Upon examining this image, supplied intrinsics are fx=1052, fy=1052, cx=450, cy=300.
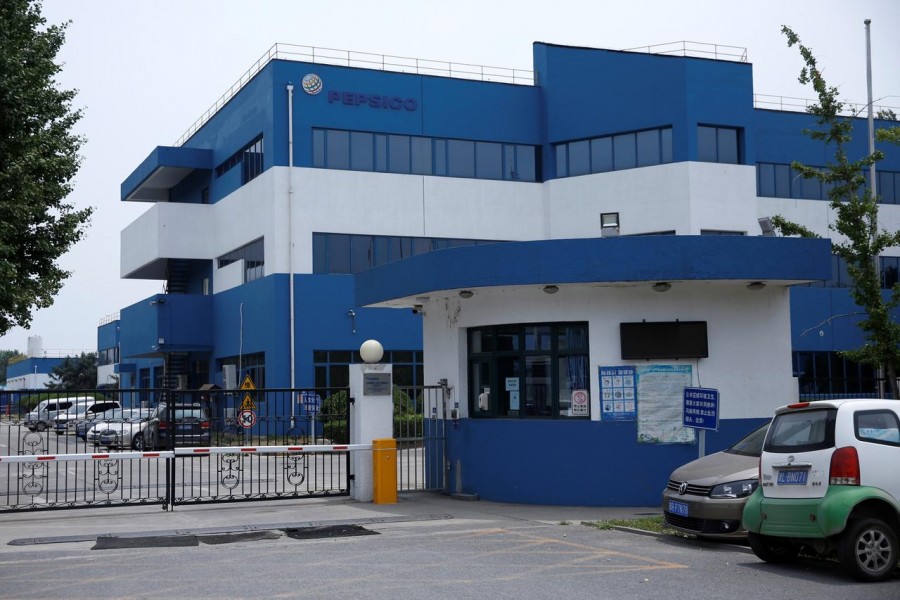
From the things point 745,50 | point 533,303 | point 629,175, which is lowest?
point 533,303

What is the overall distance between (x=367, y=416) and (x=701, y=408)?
5.99m

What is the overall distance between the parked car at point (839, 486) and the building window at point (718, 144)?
32.0 m

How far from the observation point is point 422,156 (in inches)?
1651

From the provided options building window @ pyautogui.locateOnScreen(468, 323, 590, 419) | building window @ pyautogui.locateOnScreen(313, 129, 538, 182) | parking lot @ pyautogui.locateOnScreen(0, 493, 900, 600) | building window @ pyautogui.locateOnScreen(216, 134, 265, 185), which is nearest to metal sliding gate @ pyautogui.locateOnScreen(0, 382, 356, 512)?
parking lot @ pyautogui.locateOnScreen(0, 493, 900, 600)

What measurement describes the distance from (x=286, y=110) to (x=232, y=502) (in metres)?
24.5

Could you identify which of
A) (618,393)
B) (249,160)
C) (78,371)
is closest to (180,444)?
(618,393)

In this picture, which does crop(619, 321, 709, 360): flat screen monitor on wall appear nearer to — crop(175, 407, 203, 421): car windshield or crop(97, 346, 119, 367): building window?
crop(175, 407, 203, 421): car windshield

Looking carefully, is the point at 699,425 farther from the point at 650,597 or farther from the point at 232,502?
the point at 232,502

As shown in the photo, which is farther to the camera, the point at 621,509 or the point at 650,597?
the point at 621,509

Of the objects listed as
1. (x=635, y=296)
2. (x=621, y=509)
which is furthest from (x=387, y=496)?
(x=635, y=296)

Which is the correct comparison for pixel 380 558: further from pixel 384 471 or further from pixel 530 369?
pixel 530 369

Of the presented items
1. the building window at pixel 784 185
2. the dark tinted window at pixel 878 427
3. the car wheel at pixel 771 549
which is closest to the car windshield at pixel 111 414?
the car wheel at pixel 771 549

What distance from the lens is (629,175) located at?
42281mm

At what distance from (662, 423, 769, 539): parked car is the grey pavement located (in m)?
A: 2.44
